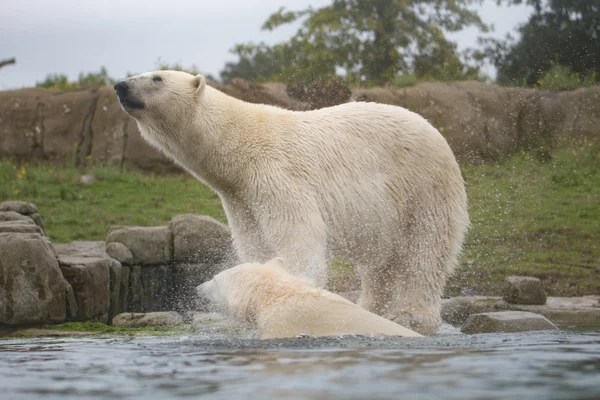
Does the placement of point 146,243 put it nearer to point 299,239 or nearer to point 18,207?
point 18,207

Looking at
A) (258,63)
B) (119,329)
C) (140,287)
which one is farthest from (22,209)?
(258,63)

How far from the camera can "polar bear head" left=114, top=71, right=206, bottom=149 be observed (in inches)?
253

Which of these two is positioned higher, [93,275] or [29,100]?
[29,100]

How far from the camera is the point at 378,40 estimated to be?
66.0 feet

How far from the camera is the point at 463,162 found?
49.3 feet

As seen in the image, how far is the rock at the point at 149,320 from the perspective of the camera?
7.23 meters

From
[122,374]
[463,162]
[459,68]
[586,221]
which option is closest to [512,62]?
[459,68]

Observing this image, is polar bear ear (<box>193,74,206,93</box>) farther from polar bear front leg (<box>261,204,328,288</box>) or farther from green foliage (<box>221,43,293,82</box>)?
green foliage (<box>221,43,293,82</box>)

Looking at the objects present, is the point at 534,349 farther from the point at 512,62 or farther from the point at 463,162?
the point at 512,62

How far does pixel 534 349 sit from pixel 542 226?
25.1 feet

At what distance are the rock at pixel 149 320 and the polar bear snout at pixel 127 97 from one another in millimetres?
1854

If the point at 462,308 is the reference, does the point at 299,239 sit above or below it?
above

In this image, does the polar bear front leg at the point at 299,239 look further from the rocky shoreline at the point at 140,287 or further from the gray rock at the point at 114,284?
the gray rock at the point at 114,284

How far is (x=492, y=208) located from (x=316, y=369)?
31.6 ft
